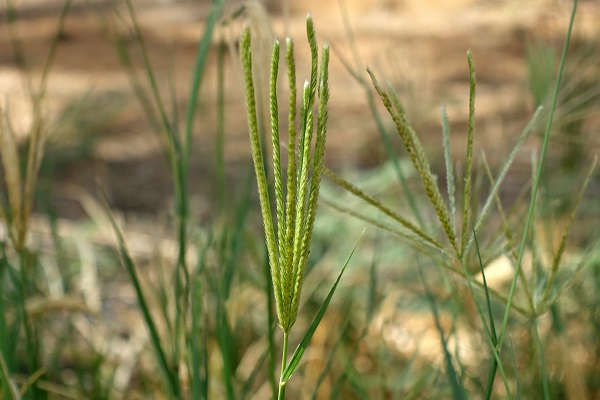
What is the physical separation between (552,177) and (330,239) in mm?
382

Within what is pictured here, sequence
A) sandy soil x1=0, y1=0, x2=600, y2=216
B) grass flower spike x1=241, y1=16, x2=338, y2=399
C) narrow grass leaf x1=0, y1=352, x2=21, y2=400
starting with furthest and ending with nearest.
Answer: sandy soil x1=0, y1=0, x2=600, y2=216, narrow grass leaf x1=0, y1=352, x2=21, y2=400, grass flower spike x1=241, y1=16, x2=338, y2=399

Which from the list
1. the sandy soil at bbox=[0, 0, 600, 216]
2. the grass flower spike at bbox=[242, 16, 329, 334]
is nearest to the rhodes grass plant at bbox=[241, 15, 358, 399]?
the grass flower spike at bbox=[242, 16, 329, 334]

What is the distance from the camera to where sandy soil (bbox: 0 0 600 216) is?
2494mm

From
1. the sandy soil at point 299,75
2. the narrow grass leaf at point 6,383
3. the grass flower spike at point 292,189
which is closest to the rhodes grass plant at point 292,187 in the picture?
the grass flower spike at point 292,189

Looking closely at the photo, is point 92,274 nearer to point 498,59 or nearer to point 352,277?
point 352,277

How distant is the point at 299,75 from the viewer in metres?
3.96

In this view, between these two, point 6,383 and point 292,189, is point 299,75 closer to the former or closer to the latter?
point 6,383

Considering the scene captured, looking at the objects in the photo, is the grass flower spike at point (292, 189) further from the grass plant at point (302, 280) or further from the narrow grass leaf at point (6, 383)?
the narrow grass leaf at point (6, 383)

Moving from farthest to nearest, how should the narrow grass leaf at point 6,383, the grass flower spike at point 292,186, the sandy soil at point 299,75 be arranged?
the sandy soil at point 299,75
the narrow grass leaf at point 6,383
the grass flower spike at point 292,186

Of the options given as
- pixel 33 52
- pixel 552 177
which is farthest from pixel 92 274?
pixel 33 52

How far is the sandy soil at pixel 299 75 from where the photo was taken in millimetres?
2494

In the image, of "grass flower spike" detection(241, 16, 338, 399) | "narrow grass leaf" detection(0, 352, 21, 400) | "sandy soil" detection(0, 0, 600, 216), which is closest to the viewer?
"grass flower spike" detection(241, 16, 338, 399)

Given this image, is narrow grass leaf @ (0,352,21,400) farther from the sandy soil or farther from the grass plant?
the sandy soil

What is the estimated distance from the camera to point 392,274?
1.44 meters
